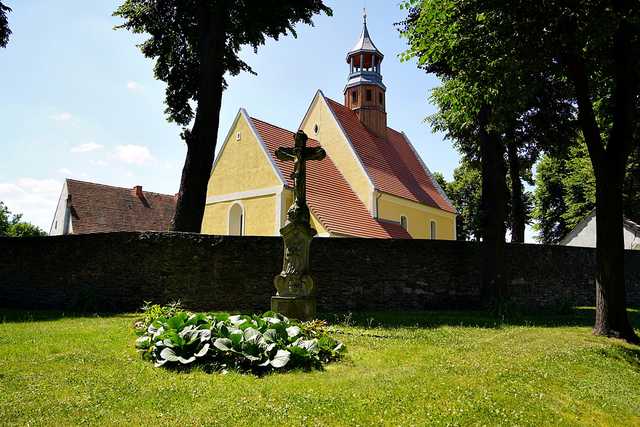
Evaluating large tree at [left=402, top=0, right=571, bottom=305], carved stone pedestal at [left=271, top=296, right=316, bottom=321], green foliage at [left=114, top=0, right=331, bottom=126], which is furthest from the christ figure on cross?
green foliage at [left=114, top=0, right=331, bottom=126]

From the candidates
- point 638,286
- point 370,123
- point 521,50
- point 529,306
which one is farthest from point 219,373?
point 370,123

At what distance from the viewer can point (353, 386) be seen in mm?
5730

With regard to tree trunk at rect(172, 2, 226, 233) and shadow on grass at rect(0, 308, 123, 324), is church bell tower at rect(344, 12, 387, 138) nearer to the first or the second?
tree trunk at rect(172, 2, 226, 233)

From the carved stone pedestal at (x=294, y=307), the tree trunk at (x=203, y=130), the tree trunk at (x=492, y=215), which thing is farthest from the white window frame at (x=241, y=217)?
the carved stone pedestal at (x=294, y=307)

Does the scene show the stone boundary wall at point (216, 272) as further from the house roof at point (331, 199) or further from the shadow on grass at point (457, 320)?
the house roof at point (331, 199)

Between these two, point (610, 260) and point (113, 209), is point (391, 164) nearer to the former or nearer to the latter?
point (610, 260)

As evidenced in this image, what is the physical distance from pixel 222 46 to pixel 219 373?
12.2 m

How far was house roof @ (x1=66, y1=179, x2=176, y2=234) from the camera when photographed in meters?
32.2

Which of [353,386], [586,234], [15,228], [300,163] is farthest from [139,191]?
[353,386]

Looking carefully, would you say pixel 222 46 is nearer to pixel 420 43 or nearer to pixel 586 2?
pixel 420 43

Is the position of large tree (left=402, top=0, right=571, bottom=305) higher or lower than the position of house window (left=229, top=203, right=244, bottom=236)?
higher

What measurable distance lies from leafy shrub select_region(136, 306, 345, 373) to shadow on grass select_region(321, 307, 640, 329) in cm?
376

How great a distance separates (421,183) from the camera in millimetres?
31422

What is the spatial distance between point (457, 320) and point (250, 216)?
42.8 ft
